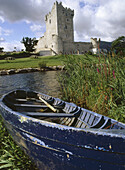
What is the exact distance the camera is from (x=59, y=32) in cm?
4819

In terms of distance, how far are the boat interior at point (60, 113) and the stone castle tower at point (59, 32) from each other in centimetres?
4228

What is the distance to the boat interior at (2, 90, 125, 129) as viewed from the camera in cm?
300

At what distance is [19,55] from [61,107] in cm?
4110

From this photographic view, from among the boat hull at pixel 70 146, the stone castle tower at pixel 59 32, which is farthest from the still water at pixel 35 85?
the stone castle tower at pixel 59 32

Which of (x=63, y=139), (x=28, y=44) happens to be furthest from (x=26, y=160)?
(x=28, y=44)

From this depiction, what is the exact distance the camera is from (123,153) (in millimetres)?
1805

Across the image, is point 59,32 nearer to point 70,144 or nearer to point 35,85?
point 35,85

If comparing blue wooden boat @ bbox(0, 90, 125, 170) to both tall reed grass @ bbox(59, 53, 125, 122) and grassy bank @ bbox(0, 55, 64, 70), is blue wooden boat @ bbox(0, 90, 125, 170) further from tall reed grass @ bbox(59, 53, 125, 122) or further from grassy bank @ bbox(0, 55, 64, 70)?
grassy bank @ bbox(0, 55, 64, 70)

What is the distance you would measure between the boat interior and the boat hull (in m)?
0.62

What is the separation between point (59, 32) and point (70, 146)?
4935 cm

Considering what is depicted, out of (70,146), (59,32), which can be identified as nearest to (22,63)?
(59,32)

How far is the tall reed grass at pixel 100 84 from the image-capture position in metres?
3.81

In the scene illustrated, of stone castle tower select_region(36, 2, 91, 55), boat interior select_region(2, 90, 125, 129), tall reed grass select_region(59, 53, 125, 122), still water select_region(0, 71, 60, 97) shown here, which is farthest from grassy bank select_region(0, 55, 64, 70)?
tall reed grass select_region(59, 53, 125, 122)

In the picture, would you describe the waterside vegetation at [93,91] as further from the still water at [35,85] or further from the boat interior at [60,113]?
the still water at [35,85]
